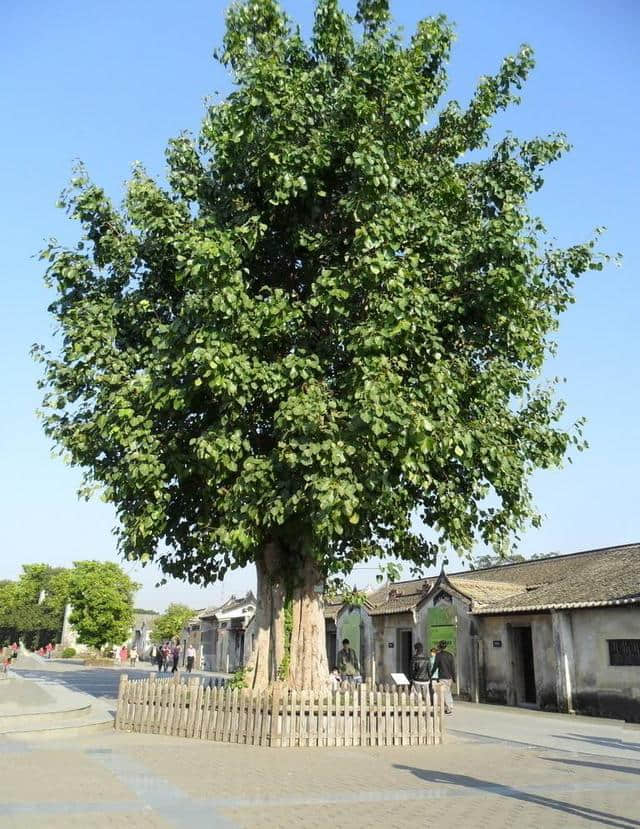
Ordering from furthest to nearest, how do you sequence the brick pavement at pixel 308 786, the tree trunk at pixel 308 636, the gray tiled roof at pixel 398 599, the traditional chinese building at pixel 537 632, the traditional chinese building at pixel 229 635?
the traditional chinese building at pixel 229 635
the gray tiled roof at pixel 398 599
the traditional chinese building at pixel 537 632
the tree trunk at pixel 308 636
the brick pavement at pixel 308 786

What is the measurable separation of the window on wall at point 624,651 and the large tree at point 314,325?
9316 millimetres

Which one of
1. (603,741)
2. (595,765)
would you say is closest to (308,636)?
(595,765)

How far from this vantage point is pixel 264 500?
43.9 ft

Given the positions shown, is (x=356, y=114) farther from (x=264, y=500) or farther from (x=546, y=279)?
(x=264, y=500)

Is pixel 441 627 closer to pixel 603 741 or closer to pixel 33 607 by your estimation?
pixel 603 741

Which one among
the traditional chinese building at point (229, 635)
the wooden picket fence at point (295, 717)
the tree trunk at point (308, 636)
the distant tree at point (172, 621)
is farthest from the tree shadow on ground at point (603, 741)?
the distant tree at point (172, 621)

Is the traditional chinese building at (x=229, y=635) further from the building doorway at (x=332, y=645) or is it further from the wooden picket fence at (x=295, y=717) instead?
the wooden picket fence at (x=295, y=717)

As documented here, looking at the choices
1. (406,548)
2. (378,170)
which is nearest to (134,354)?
(378,170)

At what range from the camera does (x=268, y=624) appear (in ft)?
51.9

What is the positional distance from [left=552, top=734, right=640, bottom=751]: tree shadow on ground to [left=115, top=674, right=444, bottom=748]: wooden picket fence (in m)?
3.49

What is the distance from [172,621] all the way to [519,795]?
265ft

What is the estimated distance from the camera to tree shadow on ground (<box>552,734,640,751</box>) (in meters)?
14.5

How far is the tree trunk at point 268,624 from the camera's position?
15.5 m

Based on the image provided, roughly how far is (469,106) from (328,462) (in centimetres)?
971
